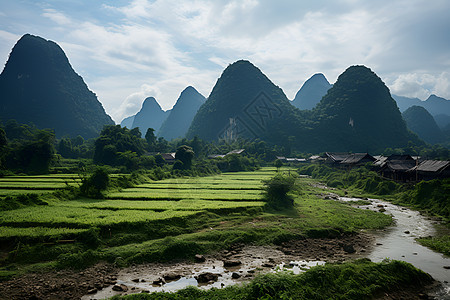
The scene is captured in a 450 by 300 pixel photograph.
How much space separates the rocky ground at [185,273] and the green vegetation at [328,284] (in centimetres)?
42

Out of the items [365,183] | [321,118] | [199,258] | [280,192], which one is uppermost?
[321,118]

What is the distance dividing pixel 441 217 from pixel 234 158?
34.7m

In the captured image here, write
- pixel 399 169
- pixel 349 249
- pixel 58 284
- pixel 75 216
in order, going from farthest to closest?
pixel 399 169 → pixel 75 216 → pixel 349 249 → pixel 58 284

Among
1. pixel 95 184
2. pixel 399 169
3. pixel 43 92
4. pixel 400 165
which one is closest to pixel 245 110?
pixel 400 165

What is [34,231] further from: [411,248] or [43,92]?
[43,92]

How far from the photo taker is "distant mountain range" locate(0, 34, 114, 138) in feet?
294

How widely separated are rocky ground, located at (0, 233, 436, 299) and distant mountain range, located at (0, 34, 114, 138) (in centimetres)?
9719

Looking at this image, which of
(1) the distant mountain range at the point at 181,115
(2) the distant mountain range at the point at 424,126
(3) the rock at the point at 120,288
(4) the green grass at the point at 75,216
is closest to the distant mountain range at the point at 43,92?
(1) the distant mountain range at the point at 181,115

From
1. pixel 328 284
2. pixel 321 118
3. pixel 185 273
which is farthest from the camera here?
pixel 321 118

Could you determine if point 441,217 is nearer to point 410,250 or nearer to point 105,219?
point 410,250

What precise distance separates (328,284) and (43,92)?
116 meters

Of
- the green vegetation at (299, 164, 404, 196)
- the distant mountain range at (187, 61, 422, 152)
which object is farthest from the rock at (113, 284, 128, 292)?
the distant mountain range at (187, 61, 422, 152)

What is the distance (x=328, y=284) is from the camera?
7445mm

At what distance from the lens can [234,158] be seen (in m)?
48.2
